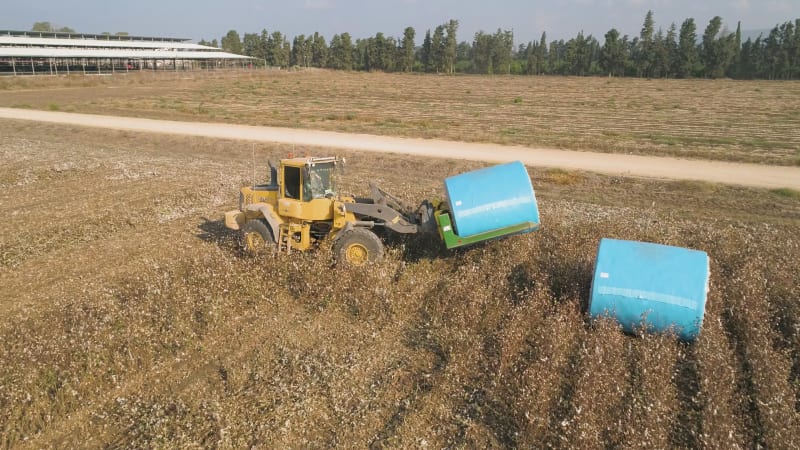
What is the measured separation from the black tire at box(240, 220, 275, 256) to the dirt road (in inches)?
497

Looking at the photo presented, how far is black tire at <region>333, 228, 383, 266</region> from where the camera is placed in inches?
375

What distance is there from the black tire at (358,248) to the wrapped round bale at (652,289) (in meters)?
3.92

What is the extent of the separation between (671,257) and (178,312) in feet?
24.3

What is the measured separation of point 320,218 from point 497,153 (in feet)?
47.1

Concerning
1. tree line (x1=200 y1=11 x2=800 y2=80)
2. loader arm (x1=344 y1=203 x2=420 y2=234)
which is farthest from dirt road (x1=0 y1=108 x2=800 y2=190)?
tree line (x1=200 y1=11 x2=800 y2=80)

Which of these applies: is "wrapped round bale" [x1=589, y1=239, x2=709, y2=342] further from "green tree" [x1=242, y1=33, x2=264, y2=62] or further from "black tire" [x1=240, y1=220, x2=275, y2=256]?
"green tree" [x1=242, y1=33, x2=264, y2=62]

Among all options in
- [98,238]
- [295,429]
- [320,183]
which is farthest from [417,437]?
[98,238]

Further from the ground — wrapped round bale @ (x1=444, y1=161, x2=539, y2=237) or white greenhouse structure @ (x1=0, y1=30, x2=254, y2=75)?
white greenhouse structure @ (x1=0, y1=30, x2=254, y2=75)

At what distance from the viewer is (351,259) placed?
31.9 feet

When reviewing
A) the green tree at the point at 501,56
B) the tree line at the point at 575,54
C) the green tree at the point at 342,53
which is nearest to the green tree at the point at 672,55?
the tree line at the point at 575,54

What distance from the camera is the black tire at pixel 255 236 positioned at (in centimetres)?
1016

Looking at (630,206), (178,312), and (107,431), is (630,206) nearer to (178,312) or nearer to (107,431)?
(178,312)

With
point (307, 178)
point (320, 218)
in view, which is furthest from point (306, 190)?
point (320, 218)

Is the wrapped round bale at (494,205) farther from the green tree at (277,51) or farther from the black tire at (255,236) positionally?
the green tree at (277,51)
